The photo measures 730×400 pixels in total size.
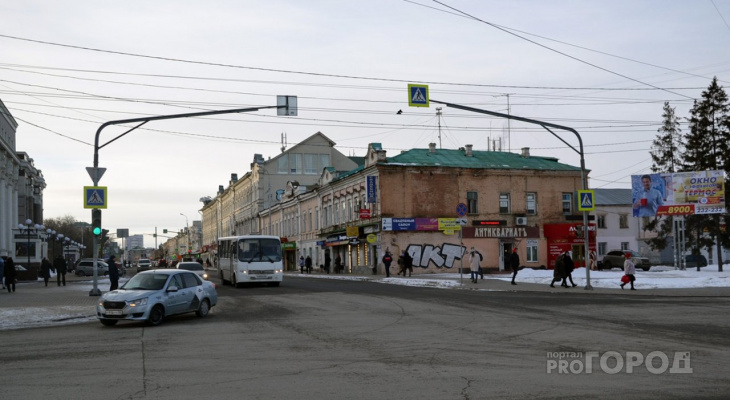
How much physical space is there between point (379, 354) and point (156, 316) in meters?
7.79

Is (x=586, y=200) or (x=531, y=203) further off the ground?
(x=531, y=203)

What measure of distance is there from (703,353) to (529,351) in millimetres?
2703

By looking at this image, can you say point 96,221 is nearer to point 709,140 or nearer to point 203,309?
point 203,309

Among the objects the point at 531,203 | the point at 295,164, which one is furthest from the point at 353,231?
the point at 295,164

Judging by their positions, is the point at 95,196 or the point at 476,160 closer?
the point at 95,196

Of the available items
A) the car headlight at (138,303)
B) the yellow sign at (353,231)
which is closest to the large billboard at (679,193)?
the yellow sign at (353,231)

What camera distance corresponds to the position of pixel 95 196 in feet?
83.7

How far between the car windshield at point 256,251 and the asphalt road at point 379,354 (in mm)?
14041

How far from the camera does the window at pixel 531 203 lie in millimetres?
55562

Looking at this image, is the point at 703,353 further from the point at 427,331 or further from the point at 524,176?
the point at 524,176

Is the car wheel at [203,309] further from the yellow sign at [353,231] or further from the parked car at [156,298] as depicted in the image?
the yellow sign at [353,231]

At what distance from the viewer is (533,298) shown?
2469 centimetres

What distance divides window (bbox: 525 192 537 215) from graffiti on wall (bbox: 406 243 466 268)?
7399 mm

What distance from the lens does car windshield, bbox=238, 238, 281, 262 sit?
3444 cm
